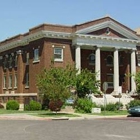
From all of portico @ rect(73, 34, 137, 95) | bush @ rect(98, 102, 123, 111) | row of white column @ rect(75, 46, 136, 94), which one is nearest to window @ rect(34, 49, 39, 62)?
portico @ rect(73, 34, 137, 95)

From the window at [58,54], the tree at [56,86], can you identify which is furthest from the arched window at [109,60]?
the tree at [56,86]

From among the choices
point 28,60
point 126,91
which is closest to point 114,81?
point 126,91

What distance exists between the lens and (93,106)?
41.9 meters

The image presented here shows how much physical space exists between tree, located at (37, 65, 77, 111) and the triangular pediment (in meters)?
12.7

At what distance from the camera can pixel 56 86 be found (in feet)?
119

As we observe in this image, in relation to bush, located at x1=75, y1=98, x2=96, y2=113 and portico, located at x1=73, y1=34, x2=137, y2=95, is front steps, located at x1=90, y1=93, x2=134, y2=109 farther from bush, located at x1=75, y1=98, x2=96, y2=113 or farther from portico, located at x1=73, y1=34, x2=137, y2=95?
bush, located at x1=75, y1=98, x2=96, y2=113

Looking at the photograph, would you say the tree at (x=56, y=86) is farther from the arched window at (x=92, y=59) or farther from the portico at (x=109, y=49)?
the arched window at (x=92, y=59)

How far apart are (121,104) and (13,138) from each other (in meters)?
31.6

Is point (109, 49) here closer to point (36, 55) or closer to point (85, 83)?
point (36, 55)

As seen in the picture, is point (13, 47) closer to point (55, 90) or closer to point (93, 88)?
point (93, 88)

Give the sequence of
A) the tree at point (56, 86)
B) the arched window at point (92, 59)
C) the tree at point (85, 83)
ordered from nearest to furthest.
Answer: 1. the tree at point (56, 86)
2. the tree at point (85, 83)
3. the arched window at point (92, 59)

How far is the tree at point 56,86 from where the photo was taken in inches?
1423

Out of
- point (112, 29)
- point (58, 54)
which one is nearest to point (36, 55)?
point (58, 54)

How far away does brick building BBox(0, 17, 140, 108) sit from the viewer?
168 ft
